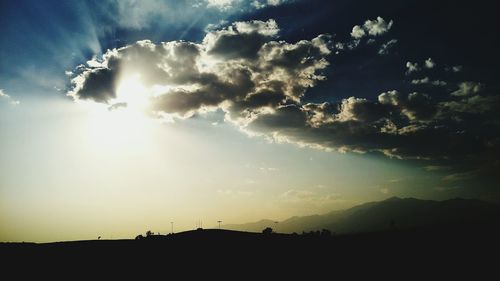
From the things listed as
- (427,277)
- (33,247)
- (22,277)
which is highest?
(33,247)

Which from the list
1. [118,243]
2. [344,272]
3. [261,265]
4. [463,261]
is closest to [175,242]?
[118,243]

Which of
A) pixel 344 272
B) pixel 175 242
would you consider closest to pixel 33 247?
pixel 175 242

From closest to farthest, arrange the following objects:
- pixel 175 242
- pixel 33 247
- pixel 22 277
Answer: pixel 22 277, pixel 33 247, pixel 175 242

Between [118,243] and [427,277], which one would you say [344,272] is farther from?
[118,243]

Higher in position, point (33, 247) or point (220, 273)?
point (33, 247)

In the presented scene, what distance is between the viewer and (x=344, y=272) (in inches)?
1539

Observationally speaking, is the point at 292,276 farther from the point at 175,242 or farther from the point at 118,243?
the point at 118,243

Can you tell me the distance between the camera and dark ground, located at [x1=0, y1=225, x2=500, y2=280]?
37.1 meters

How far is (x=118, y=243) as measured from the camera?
192 ft

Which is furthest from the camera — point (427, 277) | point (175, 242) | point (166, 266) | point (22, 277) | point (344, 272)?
point (175, 242)

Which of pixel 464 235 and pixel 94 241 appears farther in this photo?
pixel 94 241

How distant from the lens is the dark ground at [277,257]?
37094mm

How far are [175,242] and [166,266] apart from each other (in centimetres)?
1280

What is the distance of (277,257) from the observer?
48906 millimetres
